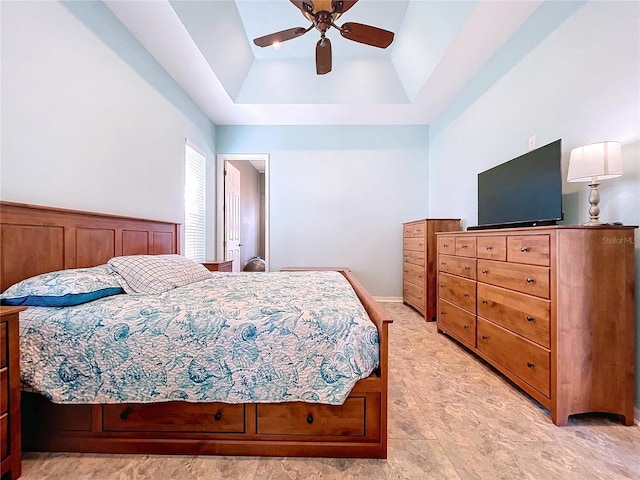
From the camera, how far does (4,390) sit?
43.4 inches

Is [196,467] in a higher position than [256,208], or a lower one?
lower

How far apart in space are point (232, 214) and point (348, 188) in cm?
200

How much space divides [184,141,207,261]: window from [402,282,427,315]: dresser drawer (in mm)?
2971

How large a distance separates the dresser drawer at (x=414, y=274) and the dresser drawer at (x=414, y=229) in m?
0.43

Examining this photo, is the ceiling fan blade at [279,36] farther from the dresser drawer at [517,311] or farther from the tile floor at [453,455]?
the tile floor at [453,455]

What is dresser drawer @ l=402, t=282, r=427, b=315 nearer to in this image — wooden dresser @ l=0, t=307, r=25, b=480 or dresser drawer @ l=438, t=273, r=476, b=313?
dresser drawer @ l=438, t=273, r=476, b=313

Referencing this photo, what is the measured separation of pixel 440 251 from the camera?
306cm

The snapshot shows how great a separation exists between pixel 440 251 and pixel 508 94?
63.5 inches

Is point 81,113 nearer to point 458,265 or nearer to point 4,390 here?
point 4,390

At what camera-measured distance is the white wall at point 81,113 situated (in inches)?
60.8

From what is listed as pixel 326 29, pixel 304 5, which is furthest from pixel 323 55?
pixel 304 5

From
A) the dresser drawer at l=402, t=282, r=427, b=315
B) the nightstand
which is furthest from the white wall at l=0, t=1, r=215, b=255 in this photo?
the dresser drawer at l=402, t=282, r=427, b=315

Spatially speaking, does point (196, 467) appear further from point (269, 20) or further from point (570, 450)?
point (269, 20)

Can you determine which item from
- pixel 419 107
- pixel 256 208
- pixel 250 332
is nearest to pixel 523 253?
pixel 250 332
